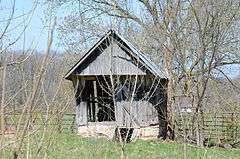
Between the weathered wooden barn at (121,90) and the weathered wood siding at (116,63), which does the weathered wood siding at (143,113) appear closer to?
the weathered wooden barn at (121,90)

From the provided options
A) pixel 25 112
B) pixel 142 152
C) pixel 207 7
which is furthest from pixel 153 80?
pixel 25 112

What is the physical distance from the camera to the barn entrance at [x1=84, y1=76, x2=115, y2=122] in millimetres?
20547

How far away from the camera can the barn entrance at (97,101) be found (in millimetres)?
20547

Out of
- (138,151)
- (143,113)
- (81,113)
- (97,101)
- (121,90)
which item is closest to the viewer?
(138,151)

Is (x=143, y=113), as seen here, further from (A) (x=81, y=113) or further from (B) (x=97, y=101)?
(A) (x=81, y=113)

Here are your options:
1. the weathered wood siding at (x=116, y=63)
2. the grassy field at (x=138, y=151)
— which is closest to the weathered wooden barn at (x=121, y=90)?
the weathered wood siding at (x=116, y=63)

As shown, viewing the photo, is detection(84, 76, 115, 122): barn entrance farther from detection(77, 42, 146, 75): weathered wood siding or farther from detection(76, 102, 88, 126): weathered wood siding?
detection(77, 42, 146, 75): weathered wood siding

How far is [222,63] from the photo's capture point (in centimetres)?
2597

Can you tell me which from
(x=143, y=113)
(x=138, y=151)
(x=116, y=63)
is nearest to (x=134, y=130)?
(x=143, y=113)

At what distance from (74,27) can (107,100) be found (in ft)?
19.2

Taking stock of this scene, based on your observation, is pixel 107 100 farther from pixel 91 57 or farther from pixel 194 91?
pixel 194 91

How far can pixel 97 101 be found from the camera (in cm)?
2036

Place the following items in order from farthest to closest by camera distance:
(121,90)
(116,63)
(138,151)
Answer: (116,63)
(121,90)
(138,151)

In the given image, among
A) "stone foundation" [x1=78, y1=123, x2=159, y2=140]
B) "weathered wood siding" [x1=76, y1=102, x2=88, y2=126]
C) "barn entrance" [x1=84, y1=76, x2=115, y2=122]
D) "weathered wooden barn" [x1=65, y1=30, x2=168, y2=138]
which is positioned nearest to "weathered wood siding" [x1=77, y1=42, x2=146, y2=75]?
"weathered wooden barn" [x1=65, y1=30, x2=168, y2=138]
